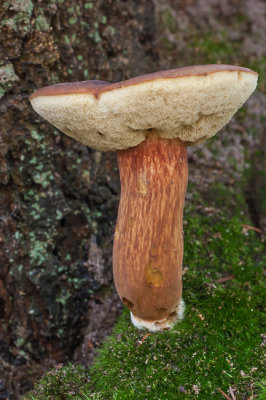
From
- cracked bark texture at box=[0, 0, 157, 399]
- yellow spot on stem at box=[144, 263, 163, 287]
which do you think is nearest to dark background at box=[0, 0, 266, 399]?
cracked bark texture at box=[0, 0, 157, 399]

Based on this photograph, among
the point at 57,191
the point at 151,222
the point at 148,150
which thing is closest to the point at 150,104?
the point at 148,150

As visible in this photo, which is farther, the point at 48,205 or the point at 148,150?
the point at 48,205

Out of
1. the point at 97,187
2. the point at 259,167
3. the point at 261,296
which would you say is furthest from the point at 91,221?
the point at 259,167

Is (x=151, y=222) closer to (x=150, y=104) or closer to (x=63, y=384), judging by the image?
(x=150, y=104)

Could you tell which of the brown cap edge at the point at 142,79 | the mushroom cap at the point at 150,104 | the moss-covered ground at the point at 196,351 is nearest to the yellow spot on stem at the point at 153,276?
the moss-covered ground at the point at 196,351

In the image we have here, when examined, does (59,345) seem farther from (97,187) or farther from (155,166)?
(155,166)

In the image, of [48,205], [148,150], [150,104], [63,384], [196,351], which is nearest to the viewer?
[150,104]

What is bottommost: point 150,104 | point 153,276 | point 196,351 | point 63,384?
point 63,384
